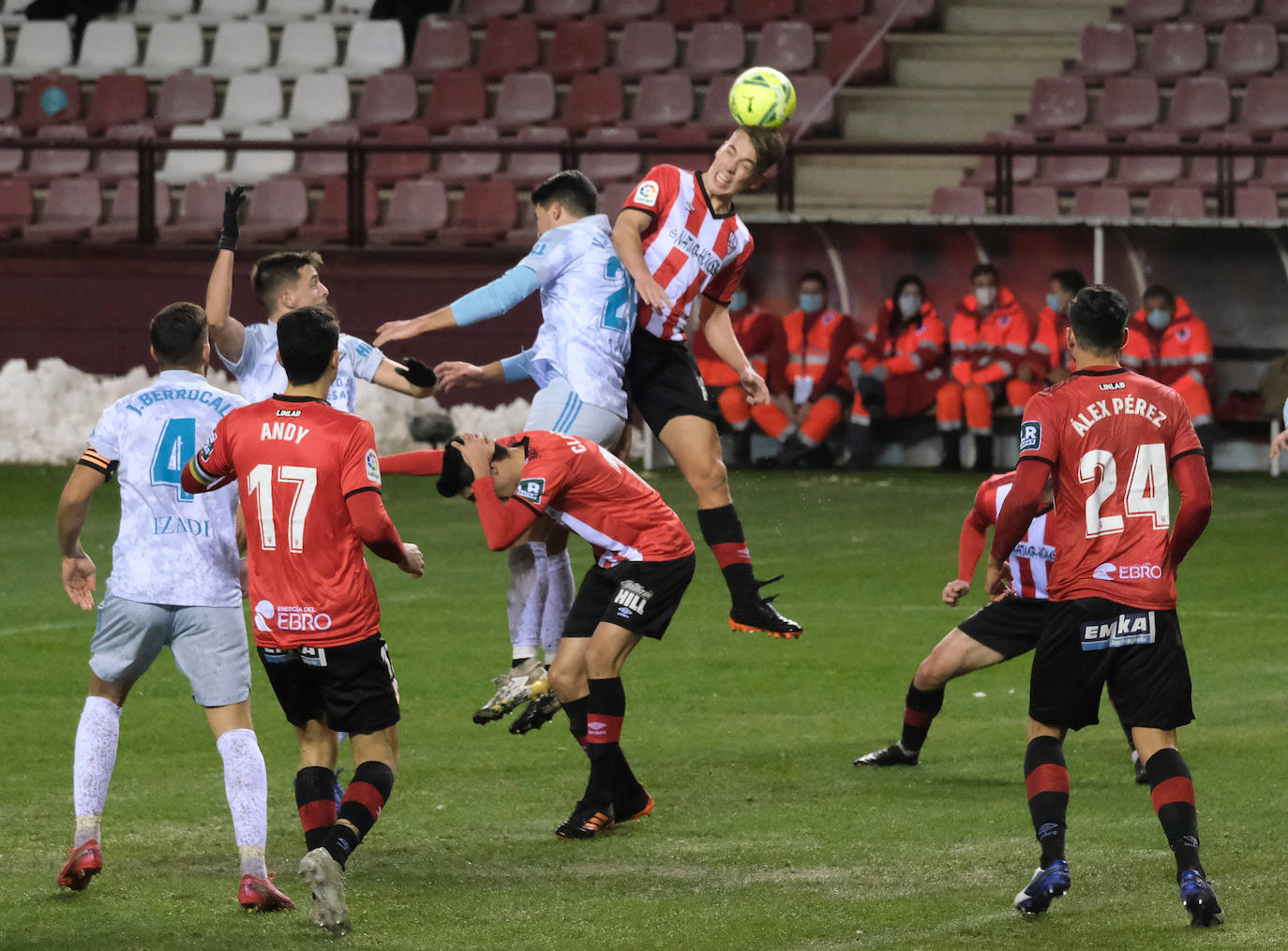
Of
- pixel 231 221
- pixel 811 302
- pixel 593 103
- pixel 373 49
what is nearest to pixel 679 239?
pixel 231 221

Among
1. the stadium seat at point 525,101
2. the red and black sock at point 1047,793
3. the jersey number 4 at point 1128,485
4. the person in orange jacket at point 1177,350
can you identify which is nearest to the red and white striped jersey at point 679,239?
the jersey number 4 at point 1128,485

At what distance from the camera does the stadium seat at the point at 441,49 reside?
22.7 m

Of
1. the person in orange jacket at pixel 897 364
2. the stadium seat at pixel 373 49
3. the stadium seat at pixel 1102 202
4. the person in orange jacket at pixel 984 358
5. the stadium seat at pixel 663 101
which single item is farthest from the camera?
the stadium seat at pixel 373 49

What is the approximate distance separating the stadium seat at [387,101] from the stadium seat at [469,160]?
0.85m

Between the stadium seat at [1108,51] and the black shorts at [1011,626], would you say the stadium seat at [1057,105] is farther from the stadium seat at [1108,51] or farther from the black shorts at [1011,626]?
the black shorts at [1011,626]

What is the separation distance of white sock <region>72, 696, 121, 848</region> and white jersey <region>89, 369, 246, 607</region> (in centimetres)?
39

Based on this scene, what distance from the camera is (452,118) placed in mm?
21953

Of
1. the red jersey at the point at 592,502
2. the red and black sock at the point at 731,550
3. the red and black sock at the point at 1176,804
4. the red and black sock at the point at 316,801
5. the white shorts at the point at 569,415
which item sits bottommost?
the red and black sock at the point at 316,801

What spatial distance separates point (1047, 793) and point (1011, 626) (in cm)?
184

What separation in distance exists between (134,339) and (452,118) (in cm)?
437

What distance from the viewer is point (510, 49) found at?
2234cm

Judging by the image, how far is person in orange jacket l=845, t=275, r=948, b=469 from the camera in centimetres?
1820

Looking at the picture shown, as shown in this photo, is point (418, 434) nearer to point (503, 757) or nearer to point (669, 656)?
point (669, 656)

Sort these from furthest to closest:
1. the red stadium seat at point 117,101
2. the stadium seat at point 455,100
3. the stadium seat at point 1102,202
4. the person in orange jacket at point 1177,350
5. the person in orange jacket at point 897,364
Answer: the red stadium seat at point 117,101 → the stadium seat at point 455,100 → the stadium seat at point 1102,202 → the person in orange jacket at point 897,364 → the person in orange jacket at point 1177,350
